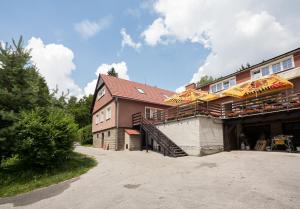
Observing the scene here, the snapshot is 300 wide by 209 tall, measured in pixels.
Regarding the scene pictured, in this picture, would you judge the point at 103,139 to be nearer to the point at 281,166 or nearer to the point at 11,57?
the point at 11,57

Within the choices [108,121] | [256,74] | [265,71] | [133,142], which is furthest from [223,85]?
[108,121]

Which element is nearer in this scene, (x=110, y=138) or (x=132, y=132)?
(x=132, y=132)

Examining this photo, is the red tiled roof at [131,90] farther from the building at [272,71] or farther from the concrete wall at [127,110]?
the building at [272,71]

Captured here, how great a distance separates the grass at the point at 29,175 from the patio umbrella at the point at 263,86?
1076 centimetres

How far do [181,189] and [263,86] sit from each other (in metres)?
9.80

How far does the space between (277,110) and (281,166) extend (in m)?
5.08

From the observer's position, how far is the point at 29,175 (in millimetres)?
9945

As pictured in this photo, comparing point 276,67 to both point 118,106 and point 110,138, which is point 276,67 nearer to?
point 118,106

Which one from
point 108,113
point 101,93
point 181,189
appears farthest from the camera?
point 101,93

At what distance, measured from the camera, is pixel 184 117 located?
1614 centimetres

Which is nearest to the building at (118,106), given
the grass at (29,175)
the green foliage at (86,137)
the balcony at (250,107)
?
the green foliage at (86,137)

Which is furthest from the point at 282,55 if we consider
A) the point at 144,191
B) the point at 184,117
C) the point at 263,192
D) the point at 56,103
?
the point at 56,103

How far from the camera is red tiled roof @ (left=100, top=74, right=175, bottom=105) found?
2155 cm

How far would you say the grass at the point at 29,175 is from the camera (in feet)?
28.0
